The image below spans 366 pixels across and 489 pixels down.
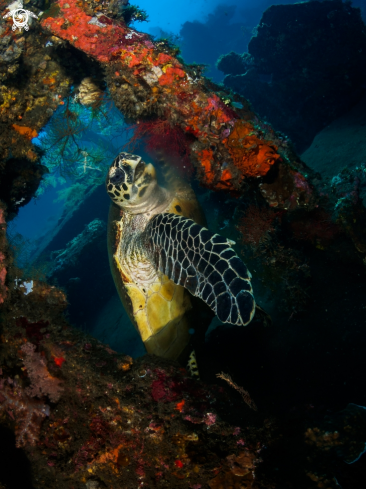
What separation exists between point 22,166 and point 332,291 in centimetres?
479

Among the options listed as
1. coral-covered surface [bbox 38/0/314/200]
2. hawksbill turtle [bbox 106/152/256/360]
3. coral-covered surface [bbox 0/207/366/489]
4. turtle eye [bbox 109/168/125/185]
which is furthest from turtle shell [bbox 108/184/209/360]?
coral-covered surface [bbox 0/207/366/489]

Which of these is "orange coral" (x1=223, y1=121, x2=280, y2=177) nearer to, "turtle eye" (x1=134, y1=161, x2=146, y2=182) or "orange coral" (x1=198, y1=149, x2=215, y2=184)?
"orange coral" (x1=198, y1=149, x2=215, y2=184)

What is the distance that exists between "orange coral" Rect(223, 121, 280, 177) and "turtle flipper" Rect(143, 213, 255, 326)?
1.07 meters

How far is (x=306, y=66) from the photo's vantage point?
30.9ft

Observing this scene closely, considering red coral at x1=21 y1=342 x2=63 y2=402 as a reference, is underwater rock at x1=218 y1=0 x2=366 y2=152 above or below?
above

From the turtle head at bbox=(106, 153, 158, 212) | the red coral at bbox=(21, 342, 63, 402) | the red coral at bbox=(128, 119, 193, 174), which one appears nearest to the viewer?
the red coral at bbox=(21, 342, 63, 402)

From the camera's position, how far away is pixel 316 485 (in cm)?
135

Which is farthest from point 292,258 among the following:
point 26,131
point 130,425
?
point 26,131

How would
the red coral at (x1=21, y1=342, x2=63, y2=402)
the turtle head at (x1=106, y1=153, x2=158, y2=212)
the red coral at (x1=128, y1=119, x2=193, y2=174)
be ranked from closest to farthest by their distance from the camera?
1. the red coral at (x1=21, y1=342, x2=63, y2=402)
2. the turtle head at (x1=106, y1=153, x2=158, y2=212)
3. the red coral at (x1=128, y1=119, x2=193, y2=174)

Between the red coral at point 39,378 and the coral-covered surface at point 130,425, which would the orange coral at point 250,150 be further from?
the red coral at point 39,378

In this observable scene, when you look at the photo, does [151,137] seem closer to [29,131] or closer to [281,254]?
[29,131]

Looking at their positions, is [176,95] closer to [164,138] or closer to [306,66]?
[164,138]

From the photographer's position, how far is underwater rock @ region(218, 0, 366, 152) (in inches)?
327

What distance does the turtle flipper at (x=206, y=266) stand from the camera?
2074mm
